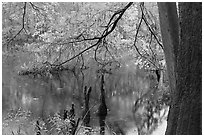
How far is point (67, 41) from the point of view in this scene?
239 inches

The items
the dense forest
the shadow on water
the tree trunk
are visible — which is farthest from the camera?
the shadow on water

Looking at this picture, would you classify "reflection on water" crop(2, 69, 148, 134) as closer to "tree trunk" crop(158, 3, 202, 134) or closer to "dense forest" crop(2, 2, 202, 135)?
"dense forest" crop(2, 2, 202, 135)

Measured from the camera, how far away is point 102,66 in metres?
8.52

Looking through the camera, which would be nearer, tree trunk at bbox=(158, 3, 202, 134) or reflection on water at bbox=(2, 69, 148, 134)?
tree trunk at bbox=(158, 3, 202, 134)

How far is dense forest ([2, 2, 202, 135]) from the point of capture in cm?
259

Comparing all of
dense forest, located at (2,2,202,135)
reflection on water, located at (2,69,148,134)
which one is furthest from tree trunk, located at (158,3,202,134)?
reflection on water, located at (2,69,148,134)

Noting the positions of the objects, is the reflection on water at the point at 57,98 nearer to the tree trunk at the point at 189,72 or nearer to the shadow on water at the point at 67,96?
the shadow on water at the point at 67,96

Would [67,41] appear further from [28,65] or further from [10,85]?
[10,85]

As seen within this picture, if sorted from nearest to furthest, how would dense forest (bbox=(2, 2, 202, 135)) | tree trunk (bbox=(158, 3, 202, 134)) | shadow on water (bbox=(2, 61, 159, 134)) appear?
tree trunk (bbox=(158, 3, 202, 134)), dense forest (bbox=(2, 2, 202, 135)), shadow on water (bbox=(2, 61, 159, 134))

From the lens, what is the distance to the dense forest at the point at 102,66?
259 cm

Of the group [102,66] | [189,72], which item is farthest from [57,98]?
[189,72]

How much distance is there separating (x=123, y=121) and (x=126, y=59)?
1594 millimetres

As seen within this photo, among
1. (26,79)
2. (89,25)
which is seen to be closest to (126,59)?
(89,25)

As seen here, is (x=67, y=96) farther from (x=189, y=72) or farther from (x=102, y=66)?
(x=189, y=72)
